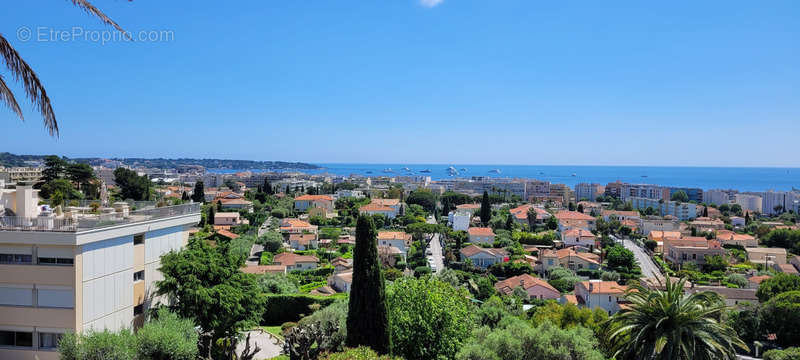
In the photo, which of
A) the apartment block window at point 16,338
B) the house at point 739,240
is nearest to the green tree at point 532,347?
the apartment block window at point 16,338

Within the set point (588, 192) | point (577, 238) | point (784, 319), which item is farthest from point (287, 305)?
point (588, 192)

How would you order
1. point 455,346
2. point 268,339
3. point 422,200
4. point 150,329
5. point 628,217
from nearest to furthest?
point 150,329
point 455,346
point 268,339
point 628,217
point 422,200

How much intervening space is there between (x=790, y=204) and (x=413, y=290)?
4886 inches

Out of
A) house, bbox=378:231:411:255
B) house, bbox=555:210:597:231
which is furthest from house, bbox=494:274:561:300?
house, bbox=555:210:597:231

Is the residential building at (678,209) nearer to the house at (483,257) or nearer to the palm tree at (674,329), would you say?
the house at (483,257)

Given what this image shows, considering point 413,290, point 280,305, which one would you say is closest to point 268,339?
point 280,305

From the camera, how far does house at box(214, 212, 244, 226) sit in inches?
2370

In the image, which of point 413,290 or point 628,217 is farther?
point 628,217

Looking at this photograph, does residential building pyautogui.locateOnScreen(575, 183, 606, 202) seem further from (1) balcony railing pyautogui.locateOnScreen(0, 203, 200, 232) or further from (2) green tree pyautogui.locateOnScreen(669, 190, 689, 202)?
(1) balcony railing pyautogui.locateOnScreen(0, 203, 200, 232)

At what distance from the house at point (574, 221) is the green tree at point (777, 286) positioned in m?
31.2

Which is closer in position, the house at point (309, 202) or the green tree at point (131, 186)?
the green tree at point (131, 186)

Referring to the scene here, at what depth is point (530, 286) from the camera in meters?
34.9

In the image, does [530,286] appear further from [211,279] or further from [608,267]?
[211,279]

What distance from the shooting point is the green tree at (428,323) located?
14.5 meters
